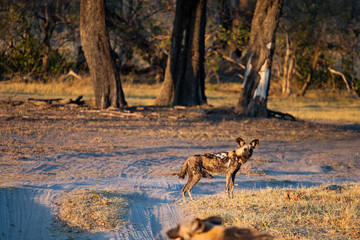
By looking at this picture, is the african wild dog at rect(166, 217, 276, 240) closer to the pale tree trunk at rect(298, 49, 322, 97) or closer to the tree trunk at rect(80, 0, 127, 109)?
the tree trunk at rect(80, 0, 127, 109)

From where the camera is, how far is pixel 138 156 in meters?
10.4

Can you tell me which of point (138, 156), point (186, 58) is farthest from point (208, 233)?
point (186, 58)

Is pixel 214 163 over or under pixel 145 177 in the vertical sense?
over

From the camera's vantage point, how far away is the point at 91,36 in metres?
15.4

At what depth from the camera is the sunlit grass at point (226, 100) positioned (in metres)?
19.9

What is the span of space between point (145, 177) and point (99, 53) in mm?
7615

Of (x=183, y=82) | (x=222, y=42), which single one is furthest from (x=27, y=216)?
(x=222, y=42)

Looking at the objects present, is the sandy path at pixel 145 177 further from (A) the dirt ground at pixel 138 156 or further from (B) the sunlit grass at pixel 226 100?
(B) the sunlit grass at pixel 226 100

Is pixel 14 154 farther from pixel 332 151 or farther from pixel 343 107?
pixel 343 107

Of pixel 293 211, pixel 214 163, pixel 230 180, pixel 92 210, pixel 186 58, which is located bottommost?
pixel 92 210

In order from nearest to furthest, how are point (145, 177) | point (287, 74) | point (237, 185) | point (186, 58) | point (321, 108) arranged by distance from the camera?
1. point (237, 185)
2. point (145, 177)
3. point (186, 58)
4. point (321, 108)
5. point (287, 74)

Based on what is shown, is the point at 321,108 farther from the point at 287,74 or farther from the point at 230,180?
the point at 230,180

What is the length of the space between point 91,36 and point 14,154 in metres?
6.71

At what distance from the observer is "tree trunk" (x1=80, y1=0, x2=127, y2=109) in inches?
607
